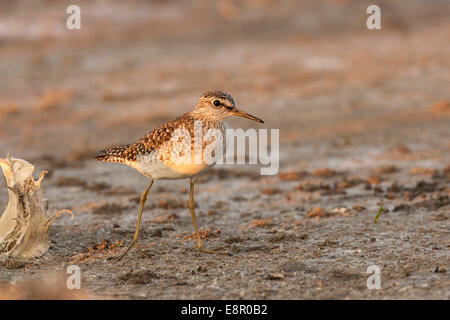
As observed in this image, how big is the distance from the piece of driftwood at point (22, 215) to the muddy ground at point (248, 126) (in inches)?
8.0

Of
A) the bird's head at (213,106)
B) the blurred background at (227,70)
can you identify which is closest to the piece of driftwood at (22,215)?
the bird's head at (213,106)

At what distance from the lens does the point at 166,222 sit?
9.44 m

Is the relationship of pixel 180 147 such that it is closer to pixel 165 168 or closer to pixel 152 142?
pixel 165 168

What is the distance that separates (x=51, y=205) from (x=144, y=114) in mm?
6606

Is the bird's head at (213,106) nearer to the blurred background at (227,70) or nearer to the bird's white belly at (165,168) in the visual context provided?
the bird's white belly at (165,168)

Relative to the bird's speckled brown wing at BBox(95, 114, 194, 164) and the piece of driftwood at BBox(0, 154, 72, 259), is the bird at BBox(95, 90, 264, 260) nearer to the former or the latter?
the bird's speckled brown wing at BBox(95, 114, 194, 164)

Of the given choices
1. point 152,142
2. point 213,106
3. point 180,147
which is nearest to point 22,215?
point 152,142

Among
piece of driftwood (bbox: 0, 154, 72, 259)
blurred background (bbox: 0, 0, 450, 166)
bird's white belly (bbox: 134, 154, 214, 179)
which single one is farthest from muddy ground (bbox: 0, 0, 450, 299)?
bird's white belly (bbox: 134, 154, 214, 179)

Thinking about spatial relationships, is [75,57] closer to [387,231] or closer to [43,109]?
[43,109]

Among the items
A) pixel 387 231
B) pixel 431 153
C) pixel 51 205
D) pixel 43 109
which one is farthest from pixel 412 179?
pixel 43 109

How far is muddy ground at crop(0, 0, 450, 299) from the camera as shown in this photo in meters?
7.14

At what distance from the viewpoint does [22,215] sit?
25.0 ft

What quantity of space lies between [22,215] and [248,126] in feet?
30.4

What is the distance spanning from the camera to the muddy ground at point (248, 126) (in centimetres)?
714
